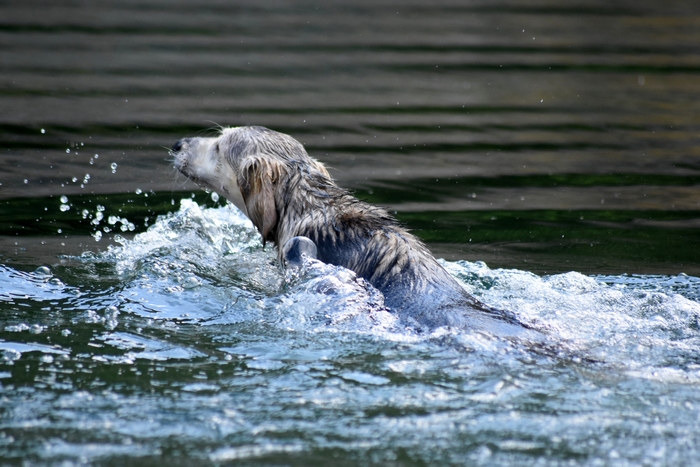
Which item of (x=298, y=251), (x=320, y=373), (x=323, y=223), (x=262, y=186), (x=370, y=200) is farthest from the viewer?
(x=370, y=200)

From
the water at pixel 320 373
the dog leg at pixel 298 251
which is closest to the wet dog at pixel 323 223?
the dog leg at pixel 298 251

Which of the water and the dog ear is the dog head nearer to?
the dog ear

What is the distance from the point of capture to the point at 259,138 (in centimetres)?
667

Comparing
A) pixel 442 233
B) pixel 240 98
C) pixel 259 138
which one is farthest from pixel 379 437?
pixel 240 98

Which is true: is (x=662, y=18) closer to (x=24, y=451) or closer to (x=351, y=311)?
(x=351, y=311)

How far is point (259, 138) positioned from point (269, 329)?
84.9 inches

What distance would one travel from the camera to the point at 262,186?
6.32 m

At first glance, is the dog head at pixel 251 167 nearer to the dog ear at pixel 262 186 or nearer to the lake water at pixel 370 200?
the dog ear at pixel 262 186

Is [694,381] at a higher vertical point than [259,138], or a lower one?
lower

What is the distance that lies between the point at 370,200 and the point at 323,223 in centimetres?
266

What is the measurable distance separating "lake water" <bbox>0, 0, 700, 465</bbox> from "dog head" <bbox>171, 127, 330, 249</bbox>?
0.47 m

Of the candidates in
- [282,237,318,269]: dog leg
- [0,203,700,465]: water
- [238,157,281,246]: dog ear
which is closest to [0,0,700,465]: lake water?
[0,203,700,465]: water

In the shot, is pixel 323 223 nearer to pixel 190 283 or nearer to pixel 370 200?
pixel 190 283

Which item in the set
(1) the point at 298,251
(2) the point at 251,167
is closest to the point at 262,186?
(2) the point at 251,167
